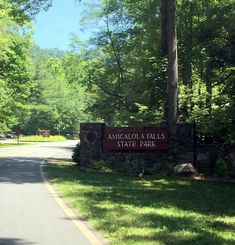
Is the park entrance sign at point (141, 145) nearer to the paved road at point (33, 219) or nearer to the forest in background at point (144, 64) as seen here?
the forest in background at point (144, 64)

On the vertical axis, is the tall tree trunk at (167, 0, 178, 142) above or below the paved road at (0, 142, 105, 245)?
above

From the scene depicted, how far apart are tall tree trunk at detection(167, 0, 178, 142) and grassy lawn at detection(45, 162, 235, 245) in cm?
391

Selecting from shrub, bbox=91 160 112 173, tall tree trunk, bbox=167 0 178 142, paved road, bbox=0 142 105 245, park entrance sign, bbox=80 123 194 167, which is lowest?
paved road, bbox=0 142 105 245

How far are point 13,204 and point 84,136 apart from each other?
11421 millimetres

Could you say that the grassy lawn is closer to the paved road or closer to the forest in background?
the paved road

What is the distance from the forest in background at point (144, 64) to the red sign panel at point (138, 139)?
1.68 m

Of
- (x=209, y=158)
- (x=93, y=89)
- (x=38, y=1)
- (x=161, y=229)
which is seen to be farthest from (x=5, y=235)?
(x=93, y=89)

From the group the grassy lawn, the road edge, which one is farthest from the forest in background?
the road edge

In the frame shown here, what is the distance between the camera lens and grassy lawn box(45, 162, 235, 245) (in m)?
9.62

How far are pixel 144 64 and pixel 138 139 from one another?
925 centimetres

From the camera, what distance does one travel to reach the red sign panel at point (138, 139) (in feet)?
76.4

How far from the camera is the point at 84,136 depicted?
24625 millimetres

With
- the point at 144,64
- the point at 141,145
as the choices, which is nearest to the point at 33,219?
the point at 141,145

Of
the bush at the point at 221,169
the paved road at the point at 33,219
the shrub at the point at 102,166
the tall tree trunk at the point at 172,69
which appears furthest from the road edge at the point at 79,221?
the tall tree trunk at the point at 172,69
